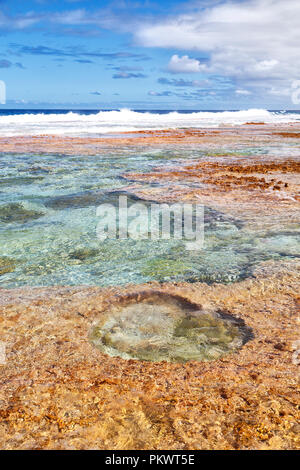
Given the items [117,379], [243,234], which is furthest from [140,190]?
[117,379]

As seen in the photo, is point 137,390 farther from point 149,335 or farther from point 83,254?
point 83,254

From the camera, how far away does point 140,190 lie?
726 centimetres

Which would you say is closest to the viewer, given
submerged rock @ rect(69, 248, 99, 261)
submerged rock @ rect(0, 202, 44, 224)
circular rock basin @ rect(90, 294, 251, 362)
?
circular rock basin @ rect(90, 294, 251, 362)

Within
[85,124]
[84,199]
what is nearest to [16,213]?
[84,199]

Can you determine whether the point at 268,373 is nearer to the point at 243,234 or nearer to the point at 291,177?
the point at 243,234

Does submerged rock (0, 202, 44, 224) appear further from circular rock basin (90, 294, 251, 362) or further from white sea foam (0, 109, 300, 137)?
white sea foam (0, 109, 300, 137)

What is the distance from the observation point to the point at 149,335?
2.64 meters

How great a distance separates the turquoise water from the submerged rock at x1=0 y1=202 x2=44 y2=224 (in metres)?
0.01

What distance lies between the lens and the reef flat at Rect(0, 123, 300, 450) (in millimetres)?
1825

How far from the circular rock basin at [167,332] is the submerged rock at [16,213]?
2906mm

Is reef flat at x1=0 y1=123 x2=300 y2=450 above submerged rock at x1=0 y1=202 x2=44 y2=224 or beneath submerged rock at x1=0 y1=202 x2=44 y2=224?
beneath

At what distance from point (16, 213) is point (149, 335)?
3.75m

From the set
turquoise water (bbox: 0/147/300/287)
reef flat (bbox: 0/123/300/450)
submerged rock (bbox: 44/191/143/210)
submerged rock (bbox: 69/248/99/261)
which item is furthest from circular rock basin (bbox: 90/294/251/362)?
submerged rock (bbox: 44/191/143/210)
